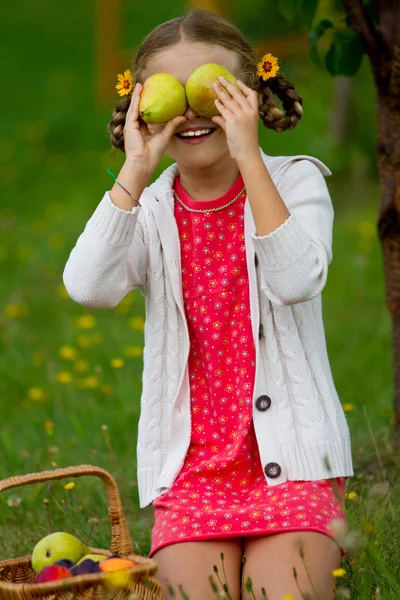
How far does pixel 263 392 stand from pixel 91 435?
1.59 meters

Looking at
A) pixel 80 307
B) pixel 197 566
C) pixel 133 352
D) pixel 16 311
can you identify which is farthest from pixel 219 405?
pixel 80 307

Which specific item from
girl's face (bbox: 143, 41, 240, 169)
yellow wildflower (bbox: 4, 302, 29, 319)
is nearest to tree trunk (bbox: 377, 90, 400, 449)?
girl's face (bbox: 143, 41, 240, 169)

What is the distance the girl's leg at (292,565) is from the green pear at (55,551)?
0.43 m

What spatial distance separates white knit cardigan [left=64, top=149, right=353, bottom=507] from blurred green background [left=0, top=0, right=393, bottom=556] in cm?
41

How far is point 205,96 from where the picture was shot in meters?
2.59

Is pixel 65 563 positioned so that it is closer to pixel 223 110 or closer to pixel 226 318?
pixel 226 318

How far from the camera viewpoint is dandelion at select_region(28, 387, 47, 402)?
4.53 metres

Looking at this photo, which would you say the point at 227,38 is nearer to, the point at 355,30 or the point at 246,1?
the point at 355,30

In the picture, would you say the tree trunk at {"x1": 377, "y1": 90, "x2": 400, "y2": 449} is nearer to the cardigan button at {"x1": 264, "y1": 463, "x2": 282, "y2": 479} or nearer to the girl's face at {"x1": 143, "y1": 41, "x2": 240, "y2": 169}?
the girl's face at {"x1": 143, "y1": 41, "x2": 240, "y2": 169}

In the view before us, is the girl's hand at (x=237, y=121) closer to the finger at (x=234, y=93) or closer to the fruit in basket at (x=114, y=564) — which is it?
the finger at (x=234, y=93)

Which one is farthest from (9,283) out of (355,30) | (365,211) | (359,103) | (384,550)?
(384,550)

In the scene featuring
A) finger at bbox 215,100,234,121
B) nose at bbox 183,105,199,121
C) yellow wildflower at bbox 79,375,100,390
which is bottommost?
yellow wildflower at bbox 79,375,100,390

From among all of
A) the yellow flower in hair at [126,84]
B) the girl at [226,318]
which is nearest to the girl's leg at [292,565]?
the girl at [226,318]

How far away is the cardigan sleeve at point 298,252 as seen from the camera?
2506 millimetres
